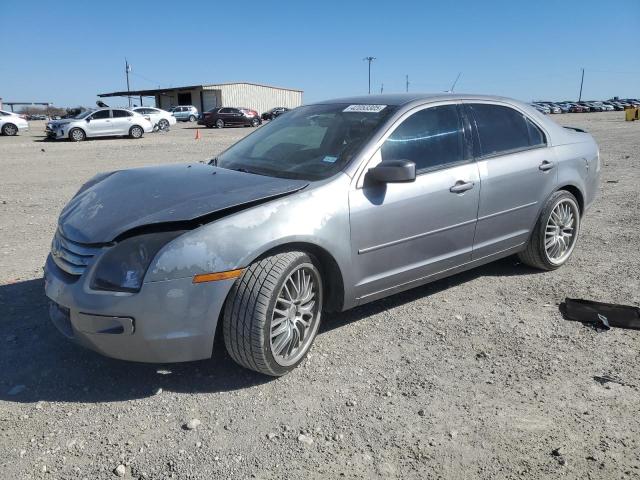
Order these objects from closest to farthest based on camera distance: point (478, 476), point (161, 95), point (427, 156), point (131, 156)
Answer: point (478, 476), point (427, 156), point (131, 156), point (161, 95)

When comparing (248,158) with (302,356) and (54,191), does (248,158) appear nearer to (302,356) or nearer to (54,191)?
(302,356)

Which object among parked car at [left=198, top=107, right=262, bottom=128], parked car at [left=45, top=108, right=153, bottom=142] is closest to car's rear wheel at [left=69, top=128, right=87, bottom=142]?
parked car at [left=45, top=108, right=153, bottom=142]

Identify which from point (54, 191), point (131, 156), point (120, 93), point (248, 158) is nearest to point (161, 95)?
point (120, 93)

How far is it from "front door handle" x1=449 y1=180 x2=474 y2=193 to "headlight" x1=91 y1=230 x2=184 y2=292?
2.01 meters

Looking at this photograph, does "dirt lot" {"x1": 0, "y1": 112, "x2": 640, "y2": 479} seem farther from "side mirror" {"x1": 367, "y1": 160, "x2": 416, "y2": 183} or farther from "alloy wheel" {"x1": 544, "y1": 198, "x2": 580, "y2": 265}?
"side mirror" {"x1": 367, "y1": 160, "x2": 416, "y2": 183}

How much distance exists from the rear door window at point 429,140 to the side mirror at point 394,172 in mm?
218

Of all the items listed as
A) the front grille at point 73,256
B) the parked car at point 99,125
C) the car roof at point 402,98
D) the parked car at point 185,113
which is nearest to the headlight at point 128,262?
the front grille at point 73,256

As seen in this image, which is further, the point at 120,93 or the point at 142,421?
the point at 120,93

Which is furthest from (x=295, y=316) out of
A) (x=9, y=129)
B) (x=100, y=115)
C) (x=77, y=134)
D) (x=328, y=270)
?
(x=9, y=129)

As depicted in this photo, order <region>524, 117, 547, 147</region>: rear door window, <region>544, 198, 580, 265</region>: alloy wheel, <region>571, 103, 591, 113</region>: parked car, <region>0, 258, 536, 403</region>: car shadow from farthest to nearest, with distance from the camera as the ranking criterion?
Result: 1. <region>571, 103, 591, 113</region>: parked car
2. <region>544, 198, 580, 265</region>: alloy wheel
3. <region>524, 117, 547, 147</region>: rear door window
4. <region>0, 258, 536, 403</region>: car shadow

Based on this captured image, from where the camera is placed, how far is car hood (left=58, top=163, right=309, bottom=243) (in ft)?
9.52

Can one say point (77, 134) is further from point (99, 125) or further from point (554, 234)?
point (554, 234)

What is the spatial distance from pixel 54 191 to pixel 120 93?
232 ft

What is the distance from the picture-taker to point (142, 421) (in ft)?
9.06
